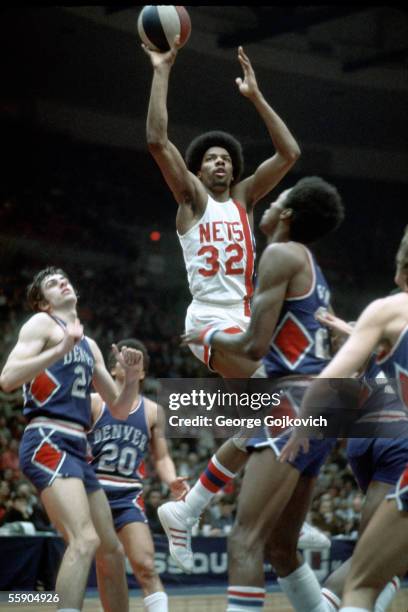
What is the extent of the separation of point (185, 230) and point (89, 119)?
29.4 feet

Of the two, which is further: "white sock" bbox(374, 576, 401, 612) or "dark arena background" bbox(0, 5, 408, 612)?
"dark arena background" bbox(0, 5, 408, 612)

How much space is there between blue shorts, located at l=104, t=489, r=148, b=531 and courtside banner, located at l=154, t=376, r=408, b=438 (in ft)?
2.90

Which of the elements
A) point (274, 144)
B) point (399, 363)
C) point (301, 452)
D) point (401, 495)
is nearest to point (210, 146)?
point (274, 144)

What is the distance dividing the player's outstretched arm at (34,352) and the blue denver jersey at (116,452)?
1.33m

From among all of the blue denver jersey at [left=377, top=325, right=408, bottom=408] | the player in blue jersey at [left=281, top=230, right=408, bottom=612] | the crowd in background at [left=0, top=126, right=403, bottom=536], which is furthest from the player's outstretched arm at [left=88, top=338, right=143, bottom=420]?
the crowd in background at [left=0, top=126, right=403, bottom=536]

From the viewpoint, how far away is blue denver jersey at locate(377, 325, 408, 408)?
11.3 feet

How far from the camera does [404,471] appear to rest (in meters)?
3.52

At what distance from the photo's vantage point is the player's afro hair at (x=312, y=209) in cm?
403

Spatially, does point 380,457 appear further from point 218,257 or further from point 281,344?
point 218,257

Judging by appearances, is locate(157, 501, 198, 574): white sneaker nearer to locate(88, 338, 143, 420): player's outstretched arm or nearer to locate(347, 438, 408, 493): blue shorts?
locate(88, 338, 143, 420): player's outstretched arm

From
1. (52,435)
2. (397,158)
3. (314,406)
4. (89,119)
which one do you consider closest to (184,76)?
(89,119)

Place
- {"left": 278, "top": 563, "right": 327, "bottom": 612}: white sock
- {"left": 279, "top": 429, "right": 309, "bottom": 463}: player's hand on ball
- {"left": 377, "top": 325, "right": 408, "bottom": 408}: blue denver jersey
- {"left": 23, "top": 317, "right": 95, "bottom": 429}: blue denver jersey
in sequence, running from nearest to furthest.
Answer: {"left": 377, "top": 325, "right": 408, "bottom": 408}: blue denver jersey, {"left": 279, "top": 429, "right": 309, "bottom": 463}: player's hand on ball, {"left": 278, "top": 563, "right": 327, "bottom": 612}: white sock, {"left": 23, "top": 317, "right": 95, "bottom": 429}: blue denver jersey

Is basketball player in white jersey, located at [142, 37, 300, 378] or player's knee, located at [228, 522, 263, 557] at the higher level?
basketball player in white jersey, located at [142, 37, 300, 378]

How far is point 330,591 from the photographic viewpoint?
4.71 m
